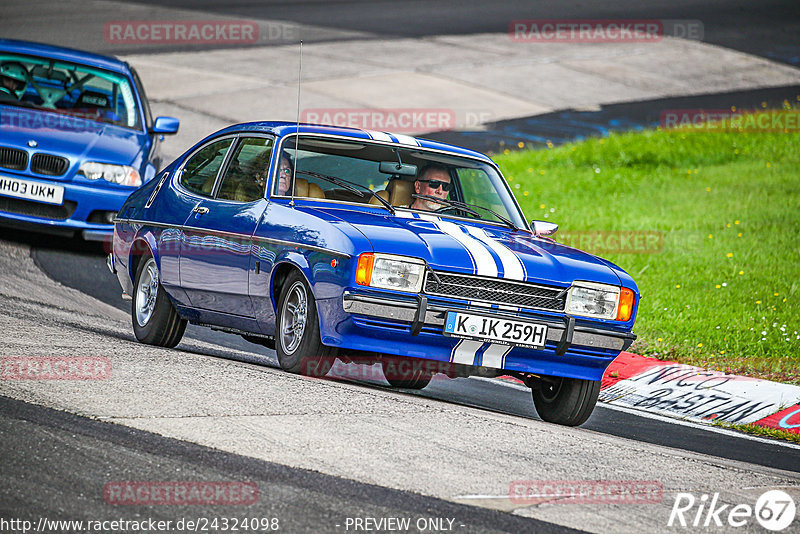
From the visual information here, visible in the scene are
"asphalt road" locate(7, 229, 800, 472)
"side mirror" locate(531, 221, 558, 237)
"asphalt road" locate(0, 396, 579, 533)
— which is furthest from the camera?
"side mirror" locate(531, 221, 558, 237)

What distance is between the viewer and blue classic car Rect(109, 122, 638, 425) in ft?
21.4

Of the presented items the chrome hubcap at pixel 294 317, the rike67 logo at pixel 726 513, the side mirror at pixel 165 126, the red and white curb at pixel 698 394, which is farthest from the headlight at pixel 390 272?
the side mirror at pixel 165 126

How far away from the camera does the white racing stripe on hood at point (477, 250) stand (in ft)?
21.5

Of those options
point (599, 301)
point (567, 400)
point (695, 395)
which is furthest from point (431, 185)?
point (695, 395)

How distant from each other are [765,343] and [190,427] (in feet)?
19.8

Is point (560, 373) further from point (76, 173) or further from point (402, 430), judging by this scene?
point (76, 173)

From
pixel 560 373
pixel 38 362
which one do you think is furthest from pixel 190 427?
Result: pixel 560 373

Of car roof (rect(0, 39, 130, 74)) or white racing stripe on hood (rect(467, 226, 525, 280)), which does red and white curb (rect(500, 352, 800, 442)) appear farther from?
car roof (rect(0, 39, 130, 74))

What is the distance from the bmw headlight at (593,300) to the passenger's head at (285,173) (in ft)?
6.20

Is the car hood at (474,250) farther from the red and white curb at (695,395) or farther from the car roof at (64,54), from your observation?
the car roof at (64,54)

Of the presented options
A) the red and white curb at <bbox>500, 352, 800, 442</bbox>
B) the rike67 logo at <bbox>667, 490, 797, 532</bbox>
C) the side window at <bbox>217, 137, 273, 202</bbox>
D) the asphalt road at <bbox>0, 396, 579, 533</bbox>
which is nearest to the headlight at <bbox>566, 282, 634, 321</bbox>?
the rike67 logo at <bbox>667, 490, 797, 532</bbox>

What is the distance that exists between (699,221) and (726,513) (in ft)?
34.2

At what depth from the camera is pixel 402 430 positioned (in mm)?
5809

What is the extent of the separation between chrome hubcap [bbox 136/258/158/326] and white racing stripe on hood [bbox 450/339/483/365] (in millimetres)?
2599
